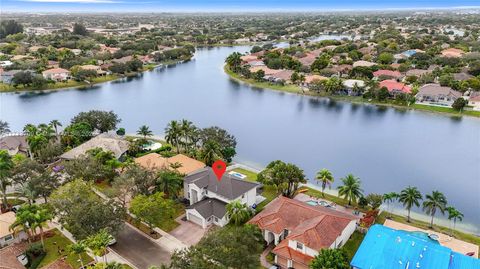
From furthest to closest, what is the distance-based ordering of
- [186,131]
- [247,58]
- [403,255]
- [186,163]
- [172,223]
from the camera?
[247,58] < [186,131] < [186,163] < [172,223] < [403,255]

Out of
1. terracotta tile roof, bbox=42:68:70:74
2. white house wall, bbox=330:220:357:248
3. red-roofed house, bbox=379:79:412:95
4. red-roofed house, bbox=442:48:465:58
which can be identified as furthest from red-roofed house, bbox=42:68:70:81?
red-roofed house, bbox=442:48:465:58

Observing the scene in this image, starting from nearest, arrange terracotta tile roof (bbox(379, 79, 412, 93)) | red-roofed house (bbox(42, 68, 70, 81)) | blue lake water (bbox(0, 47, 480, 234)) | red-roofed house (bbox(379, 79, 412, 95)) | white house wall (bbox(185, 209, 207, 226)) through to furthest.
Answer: white house wall (bbox(185, 209, 207, 226)) < blue lake water (bbox(0, 47, 480, 234)) < red-roofed house (bbox(379, 79, 412, 95)) < terracotta tile roof (bbox(379, 79, 412, 93)) < red-roofed house (bbox(42, 68, 70, 81))

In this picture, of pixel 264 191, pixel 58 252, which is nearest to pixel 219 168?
pixel 264 191

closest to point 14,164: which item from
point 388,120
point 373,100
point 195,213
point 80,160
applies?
point 80,160

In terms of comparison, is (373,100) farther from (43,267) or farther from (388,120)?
(43,267)

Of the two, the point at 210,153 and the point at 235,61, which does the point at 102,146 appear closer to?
the point at 210,153

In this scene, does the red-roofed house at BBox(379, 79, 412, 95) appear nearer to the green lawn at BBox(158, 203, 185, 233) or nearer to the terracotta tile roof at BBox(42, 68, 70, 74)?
the green lawn at BBox(158, 203, 185, 233)

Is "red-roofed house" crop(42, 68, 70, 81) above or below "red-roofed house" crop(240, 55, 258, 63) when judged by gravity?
below

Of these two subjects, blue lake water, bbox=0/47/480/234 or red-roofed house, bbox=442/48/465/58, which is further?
red-roofed house, bbox=442/48/465/58
